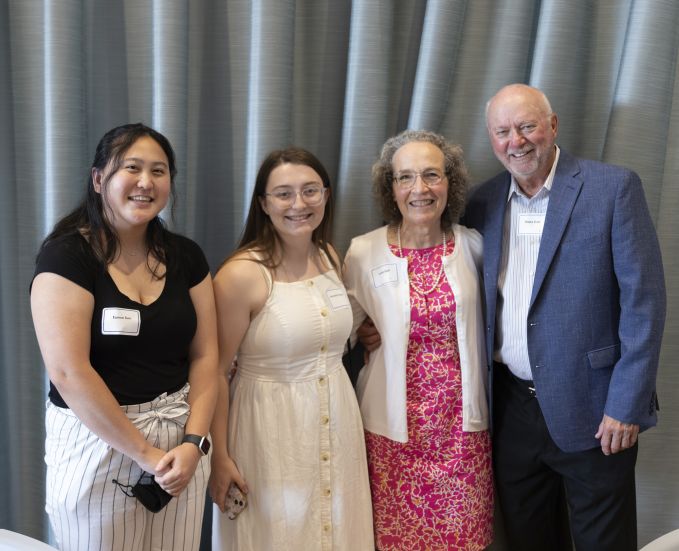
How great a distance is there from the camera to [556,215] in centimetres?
180

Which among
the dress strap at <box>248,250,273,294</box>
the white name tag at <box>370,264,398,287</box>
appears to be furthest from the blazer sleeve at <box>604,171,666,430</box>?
the dress strap at <box>248,250,273,294</box>

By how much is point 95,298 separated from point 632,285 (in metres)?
1.46

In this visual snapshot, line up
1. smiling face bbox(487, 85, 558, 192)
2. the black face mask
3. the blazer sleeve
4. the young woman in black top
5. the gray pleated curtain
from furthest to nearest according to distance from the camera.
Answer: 1. the gray pleated curtain
2. smiling face bbox(487, 85, 558, 192)
3. the blazer sleeve
4. the black face mask
5. the young woman in black top

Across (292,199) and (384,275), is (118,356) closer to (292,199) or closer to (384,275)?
(292,199)

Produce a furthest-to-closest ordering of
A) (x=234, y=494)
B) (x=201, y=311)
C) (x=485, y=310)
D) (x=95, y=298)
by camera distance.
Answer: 1. (x=485, y=310)
2. (x=234, y=494)
3. (x=201, y=311)
4. (x=95, y=298)

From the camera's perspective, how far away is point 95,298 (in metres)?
1.49

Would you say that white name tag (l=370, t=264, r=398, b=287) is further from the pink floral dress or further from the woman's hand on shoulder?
the woman's hand on shoulder

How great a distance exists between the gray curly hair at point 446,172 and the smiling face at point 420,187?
35 millimetres

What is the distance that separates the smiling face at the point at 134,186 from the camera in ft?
4.99

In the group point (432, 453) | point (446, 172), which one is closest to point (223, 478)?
point (432, 453)

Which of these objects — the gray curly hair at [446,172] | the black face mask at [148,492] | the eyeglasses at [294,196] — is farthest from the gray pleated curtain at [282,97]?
the black face mask at [148,492]

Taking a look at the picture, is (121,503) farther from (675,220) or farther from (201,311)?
(675,220)

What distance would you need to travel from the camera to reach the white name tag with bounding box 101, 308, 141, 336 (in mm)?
1483

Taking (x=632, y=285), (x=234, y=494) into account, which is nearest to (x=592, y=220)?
(x=632, y=285)
